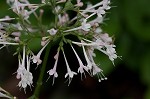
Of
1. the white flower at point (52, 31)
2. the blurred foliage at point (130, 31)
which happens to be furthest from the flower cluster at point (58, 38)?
the blurred foliage at point (130, 31)

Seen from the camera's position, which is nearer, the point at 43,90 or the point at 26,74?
the point at 26,74

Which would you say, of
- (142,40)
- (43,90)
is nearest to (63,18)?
(142,40)

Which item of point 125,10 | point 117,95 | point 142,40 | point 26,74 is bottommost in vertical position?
point 117,95

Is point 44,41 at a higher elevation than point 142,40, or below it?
higher

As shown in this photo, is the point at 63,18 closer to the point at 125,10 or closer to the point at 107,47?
the point at 107,47

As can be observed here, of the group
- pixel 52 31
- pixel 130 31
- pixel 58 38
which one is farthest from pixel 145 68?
pixel 52 31

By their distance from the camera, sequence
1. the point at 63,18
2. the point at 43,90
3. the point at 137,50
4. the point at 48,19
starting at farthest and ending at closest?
the point at 43,90
the point at 137,50
the point at 48,19
the point at 63,18

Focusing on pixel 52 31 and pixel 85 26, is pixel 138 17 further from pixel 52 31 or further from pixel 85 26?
pixel 52 31

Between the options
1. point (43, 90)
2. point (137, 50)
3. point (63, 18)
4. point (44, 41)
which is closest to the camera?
point (44, 41)
